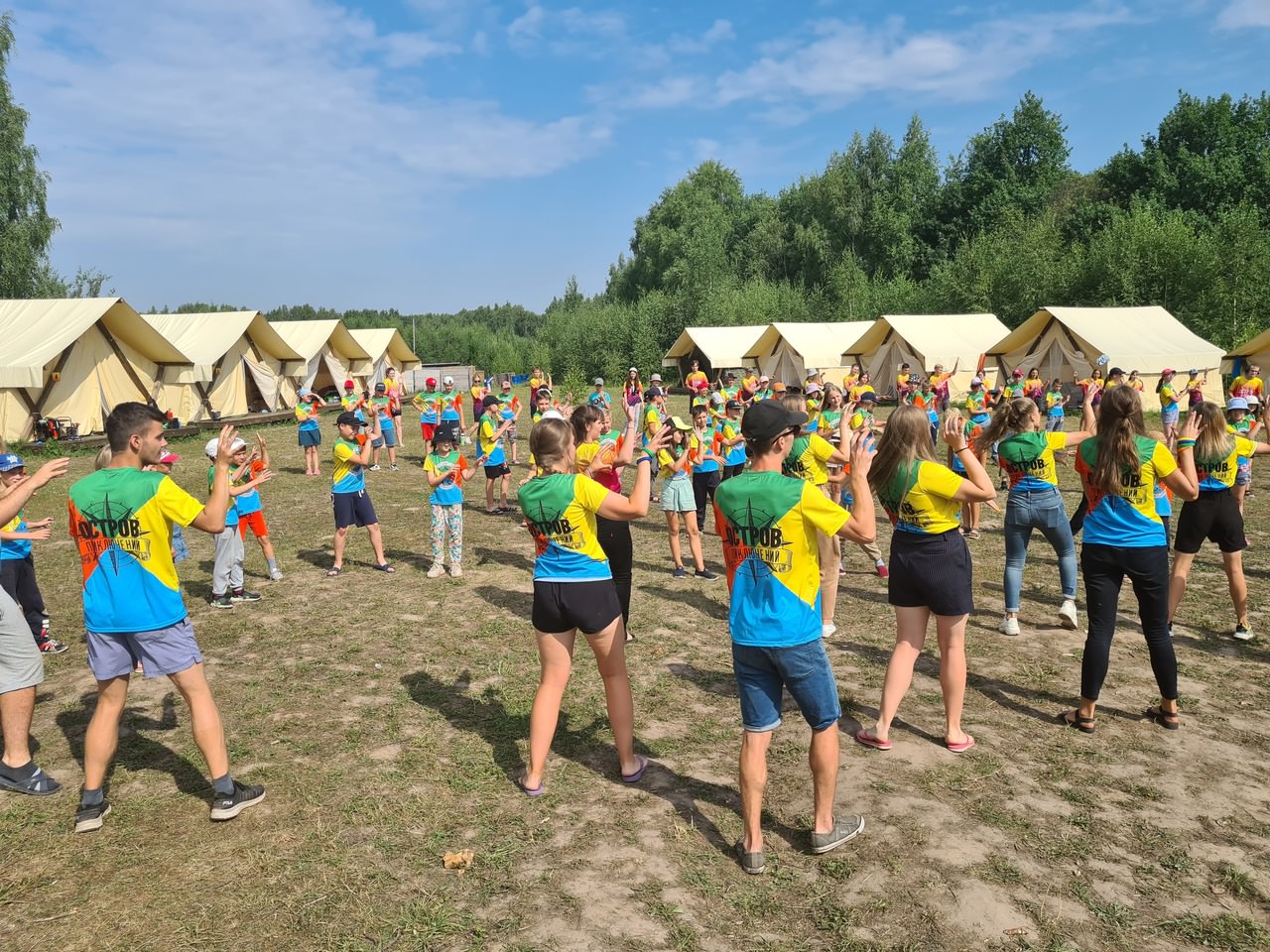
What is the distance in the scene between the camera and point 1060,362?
26.8 m

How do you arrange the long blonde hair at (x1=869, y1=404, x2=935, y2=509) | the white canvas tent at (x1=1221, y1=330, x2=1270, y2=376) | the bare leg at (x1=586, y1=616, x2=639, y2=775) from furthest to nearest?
Answer: the white canvas tent at (x1=1221, y1=330, x2=1270, y2=376), the long blonde hair at (x1=869, y1=404, x2=935, y2=509), the bare leg at (x1=586, y1=616, x2=639, y2=775)

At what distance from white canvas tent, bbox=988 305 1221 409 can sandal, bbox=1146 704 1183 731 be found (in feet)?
72.7

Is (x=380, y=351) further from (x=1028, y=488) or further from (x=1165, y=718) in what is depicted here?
(x=1165, y=718)

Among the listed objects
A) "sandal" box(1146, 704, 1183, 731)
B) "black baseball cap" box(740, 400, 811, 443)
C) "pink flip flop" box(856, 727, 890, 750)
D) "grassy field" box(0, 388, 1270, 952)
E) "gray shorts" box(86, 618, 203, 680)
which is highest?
"black baseball cap" box(740, 400, 811, 443)

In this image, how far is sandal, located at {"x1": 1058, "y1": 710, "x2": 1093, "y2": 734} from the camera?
5.18 meters

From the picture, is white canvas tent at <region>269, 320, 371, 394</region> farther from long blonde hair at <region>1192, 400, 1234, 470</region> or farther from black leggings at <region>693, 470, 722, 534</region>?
long blonde hair at <region>1192, 400, 1234, 470</region>

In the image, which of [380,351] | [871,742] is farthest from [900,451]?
[380,351]

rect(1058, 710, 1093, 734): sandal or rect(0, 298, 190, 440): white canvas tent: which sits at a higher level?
rect(0, 298, 190, 440): white canvas tent

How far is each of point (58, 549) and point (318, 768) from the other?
8702mm

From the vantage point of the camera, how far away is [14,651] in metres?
4.54

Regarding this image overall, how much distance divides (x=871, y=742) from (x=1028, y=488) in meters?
2.92

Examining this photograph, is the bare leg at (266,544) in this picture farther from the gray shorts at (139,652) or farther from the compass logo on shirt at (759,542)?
the compass logo on shirt at (759,542)

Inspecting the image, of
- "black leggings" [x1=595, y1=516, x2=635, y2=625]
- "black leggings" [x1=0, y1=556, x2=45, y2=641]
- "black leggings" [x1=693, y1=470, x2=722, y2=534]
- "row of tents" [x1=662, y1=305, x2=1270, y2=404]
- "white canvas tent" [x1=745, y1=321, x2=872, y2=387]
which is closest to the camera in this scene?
"black leggings" [x1=595, y1=516, x2=635, y2=625]

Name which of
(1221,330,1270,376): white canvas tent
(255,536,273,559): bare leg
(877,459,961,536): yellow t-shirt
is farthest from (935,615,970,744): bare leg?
(1221,330,1270,376): white canvas tent
